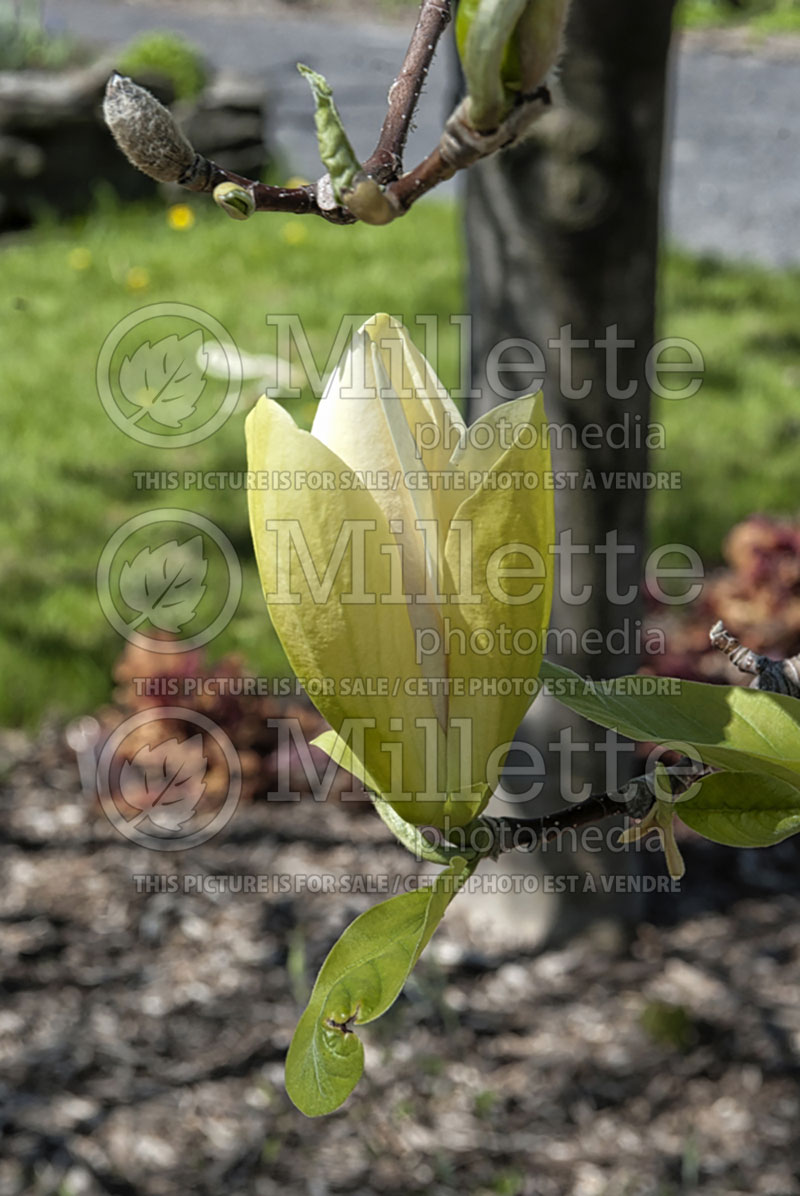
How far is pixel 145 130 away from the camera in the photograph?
0.44 m

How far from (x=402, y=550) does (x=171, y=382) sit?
3829 mm

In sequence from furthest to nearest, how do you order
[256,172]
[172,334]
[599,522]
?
[256,172], [172,334], [599,522]

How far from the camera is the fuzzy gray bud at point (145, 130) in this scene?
0.44 metres

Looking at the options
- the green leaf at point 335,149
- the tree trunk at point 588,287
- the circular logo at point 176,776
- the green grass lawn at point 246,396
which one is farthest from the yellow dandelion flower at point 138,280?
the green leaf at point 335,149

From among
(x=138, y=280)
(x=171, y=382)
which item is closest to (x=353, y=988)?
(x=171, y=382)

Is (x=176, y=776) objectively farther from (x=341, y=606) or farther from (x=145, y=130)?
(x=145, y=130)

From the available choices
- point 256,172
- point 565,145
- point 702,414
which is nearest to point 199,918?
point 565,145

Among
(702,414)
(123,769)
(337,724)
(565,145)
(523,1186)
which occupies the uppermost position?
(565,145)

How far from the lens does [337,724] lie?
0.58m

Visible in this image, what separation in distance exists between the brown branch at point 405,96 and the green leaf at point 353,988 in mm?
286

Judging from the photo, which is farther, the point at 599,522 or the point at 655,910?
the point at 655,910

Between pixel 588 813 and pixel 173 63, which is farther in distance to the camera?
pixel 173 63

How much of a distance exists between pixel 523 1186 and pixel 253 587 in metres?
1.83

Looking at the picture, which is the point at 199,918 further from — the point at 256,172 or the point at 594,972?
the point at 256,172
